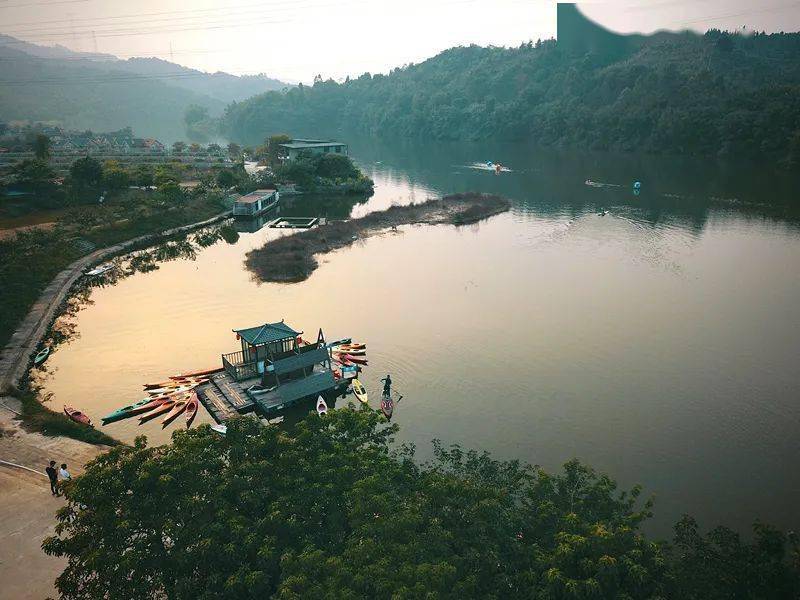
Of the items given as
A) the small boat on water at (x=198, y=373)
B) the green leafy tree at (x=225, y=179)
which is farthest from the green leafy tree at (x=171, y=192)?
the small boat on water at (x=198, y=373)

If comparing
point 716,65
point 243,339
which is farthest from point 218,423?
point 716,65

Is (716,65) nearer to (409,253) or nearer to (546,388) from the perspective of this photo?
(409,253)

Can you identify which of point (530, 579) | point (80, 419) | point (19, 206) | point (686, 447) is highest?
point (19, 206)

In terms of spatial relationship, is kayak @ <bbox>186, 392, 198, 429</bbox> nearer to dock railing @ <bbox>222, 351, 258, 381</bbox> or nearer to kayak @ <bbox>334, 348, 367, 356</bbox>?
dock railing @ <bbox>222, 351, 258, 381</bbox>

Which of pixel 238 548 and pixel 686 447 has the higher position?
pixel 238 548

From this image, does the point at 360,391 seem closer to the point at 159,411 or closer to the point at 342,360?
the point at 342,360

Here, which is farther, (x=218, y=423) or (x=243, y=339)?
(x=243, y=339)

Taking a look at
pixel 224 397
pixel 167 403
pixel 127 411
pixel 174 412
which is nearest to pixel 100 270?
pixel 127 411
